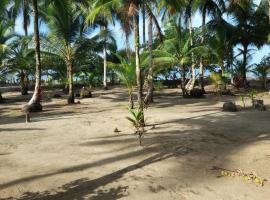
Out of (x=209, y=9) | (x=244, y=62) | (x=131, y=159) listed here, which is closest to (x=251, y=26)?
(x=244, y=62)

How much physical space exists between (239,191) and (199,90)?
1647cm

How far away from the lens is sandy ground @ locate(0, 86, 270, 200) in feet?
21.3

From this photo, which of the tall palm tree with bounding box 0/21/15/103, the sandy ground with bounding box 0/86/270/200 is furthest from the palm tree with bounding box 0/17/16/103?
the sandy ground with bounding box 0/86/270/200

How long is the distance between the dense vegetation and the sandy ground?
136 inches

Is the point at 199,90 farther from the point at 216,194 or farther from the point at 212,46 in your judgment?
the point at 216,194

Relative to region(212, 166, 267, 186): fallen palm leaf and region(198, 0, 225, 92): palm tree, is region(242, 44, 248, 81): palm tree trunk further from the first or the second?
region(212, 166, 267, 186): fallen palm leaf

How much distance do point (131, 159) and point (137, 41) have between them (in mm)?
8744

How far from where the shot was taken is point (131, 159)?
820 centimetres

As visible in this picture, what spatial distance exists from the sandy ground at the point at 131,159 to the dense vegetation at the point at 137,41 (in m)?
3.45

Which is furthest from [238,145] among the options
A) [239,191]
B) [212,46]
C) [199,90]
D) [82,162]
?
[212,46]

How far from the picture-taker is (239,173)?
754 cm

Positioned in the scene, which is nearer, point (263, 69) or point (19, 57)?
point (19, 57)

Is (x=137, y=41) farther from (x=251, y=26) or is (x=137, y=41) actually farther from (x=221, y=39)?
(x=251, y=26)

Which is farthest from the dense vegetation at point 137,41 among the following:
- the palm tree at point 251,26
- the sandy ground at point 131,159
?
the sandy ground at point 131,159
